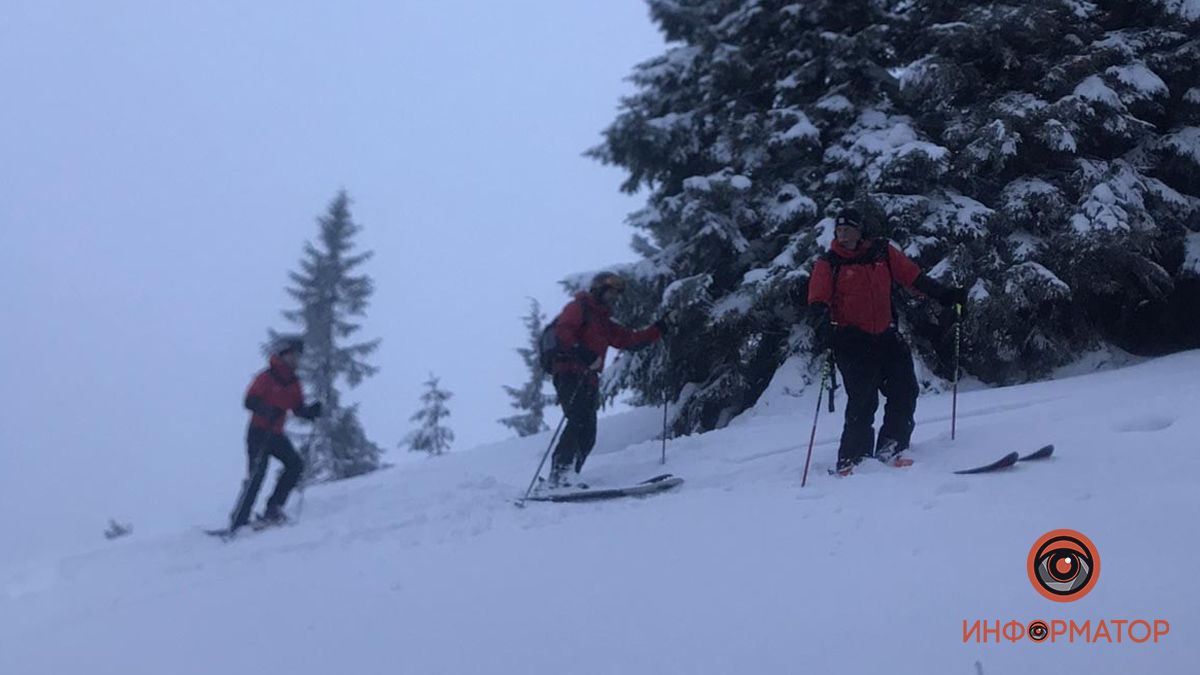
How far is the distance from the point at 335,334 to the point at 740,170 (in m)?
27.4

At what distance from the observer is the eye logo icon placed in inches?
160

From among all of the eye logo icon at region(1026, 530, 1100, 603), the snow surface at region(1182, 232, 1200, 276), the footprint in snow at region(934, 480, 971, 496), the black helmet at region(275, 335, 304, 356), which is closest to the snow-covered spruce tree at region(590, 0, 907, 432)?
the snow surface at region(1182, 232, 1200, 276)

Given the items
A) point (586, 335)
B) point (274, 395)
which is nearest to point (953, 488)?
point (586, 335)

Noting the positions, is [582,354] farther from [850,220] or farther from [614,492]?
[850,220]

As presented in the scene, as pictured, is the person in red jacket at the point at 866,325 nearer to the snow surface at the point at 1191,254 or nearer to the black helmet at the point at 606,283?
the black helmet at the point at 606,283

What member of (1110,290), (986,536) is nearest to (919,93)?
(1110,290)

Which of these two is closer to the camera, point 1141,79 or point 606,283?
point 606,283

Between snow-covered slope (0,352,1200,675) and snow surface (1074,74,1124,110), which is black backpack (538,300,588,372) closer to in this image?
snow-covered slope (0,352,1200,675)

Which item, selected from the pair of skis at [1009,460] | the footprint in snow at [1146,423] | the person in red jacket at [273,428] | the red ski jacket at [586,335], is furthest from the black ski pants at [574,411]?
the footprint in snow at [1146,423]

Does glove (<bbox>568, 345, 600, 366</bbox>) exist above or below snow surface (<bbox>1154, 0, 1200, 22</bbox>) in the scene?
below

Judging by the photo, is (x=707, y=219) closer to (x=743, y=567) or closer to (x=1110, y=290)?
(x=1110, y=290)

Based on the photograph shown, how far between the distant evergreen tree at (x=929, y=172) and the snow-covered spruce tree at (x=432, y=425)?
961 inches

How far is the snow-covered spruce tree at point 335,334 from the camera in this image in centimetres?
3369

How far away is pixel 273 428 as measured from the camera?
35.3 feet
